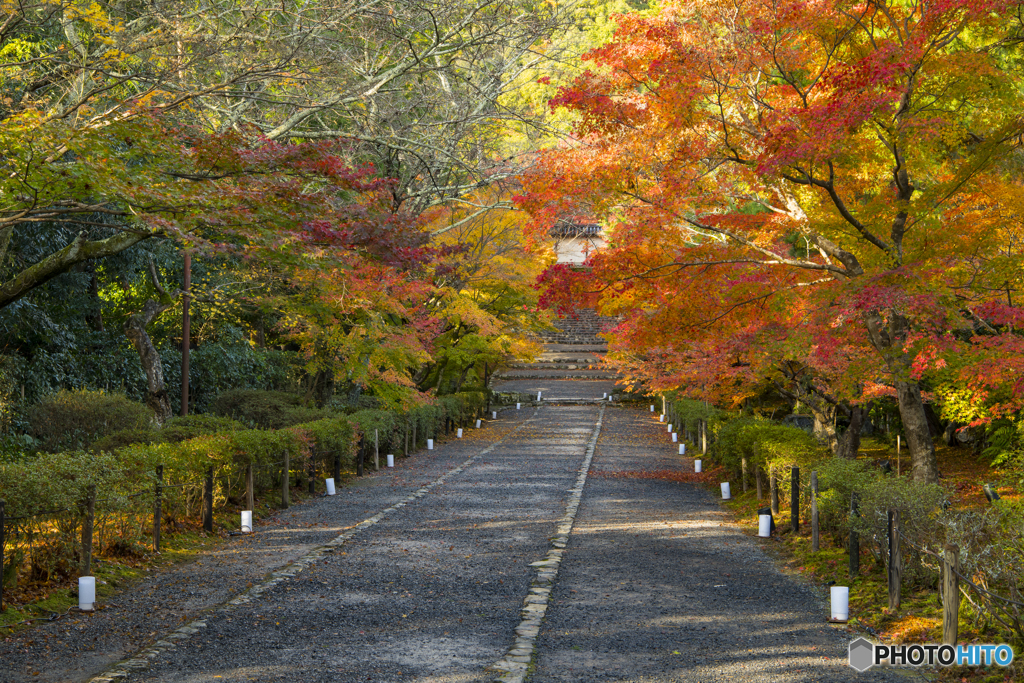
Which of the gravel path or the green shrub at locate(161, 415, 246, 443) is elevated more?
the green shrub at locate(161, 415, 246, 443)

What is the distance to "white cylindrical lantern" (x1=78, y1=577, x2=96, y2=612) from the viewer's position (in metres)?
7.31

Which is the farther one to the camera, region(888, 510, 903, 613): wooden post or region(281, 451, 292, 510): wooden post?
region(281, 451, 292, 510): wooden post

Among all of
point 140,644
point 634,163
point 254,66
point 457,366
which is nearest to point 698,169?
point 634,163

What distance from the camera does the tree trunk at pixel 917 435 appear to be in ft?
35.4

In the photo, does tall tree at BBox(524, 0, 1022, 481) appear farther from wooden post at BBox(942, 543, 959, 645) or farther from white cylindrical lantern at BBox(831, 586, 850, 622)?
wooden post at BBox(942, 543, 959, 645)

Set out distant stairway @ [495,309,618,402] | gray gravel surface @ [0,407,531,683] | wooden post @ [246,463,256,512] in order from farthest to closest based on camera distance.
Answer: distant stairway @ [495,309,618,402] → wooden post @ [246,463,256,512] → gray gravel surface @ [0,407,531,683]

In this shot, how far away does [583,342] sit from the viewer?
2040 inches

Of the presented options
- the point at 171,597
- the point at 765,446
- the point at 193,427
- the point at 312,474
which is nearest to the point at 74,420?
the point at 193,427

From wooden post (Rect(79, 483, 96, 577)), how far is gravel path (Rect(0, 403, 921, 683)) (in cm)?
53

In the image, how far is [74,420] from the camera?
16312mm

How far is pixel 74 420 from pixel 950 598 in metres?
15.6

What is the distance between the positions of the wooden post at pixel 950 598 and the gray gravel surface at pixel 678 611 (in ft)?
1.63

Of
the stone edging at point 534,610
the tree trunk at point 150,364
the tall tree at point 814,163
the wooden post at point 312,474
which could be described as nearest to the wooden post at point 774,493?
the tall tree at point 814,163

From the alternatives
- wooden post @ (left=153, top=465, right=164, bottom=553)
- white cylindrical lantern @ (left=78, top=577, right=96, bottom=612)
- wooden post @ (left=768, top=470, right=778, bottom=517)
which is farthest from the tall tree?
white cylindrical lantern @ (left=78, top=577, right=96, bottom=612)
